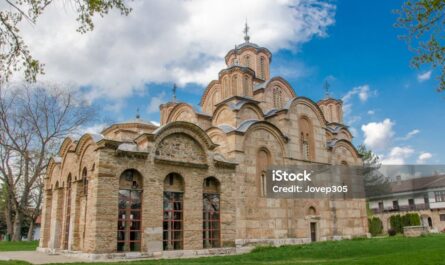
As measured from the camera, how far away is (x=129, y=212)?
13.2 m

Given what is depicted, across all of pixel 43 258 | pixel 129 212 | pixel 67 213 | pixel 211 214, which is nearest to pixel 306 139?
pixel 211 214

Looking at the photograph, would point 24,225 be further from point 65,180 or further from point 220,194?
point 220,194

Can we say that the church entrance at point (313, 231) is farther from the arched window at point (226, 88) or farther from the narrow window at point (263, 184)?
the arched window at point (226, 88)

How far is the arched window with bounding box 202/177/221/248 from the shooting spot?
1516 centimetres

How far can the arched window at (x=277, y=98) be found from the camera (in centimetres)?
2425

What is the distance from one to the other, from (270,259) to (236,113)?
9.49 metres

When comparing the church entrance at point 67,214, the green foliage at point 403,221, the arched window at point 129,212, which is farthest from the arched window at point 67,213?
the green foliage at point 403,221

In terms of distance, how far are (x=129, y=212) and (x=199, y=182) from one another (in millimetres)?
3035

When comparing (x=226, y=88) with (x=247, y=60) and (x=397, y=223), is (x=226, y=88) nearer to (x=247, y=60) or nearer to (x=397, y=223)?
(x=247, y=60)

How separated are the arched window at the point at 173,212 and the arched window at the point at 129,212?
1.06m

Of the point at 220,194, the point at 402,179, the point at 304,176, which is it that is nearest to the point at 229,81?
the point at 304,176

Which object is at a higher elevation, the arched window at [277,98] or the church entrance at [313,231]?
the arched window at [277,98]

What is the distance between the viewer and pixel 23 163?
2589 centimetres

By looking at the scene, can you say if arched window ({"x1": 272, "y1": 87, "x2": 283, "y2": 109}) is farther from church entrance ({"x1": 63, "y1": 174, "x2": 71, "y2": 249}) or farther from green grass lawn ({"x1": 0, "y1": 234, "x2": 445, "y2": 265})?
church entrance ({"x1": 63, "y1": 174, "x2": 71, "y2": 249})
